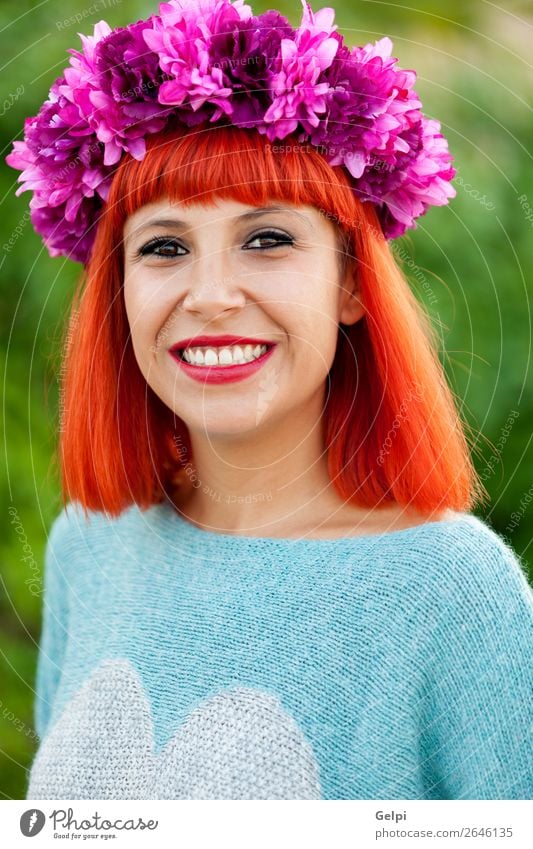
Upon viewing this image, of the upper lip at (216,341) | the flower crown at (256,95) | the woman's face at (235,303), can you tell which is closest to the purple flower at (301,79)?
the flower crown at (256,95)

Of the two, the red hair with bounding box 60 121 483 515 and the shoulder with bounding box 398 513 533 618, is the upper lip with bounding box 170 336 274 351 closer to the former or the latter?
the red hair with bounding box 60 121 483 515

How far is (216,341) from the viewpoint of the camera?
1.38m

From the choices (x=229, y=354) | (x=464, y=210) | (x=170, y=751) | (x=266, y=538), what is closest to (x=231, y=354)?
(x=229, y=354)

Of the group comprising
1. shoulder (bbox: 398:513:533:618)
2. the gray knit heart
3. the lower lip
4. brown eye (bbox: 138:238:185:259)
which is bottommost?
the gray knit heart

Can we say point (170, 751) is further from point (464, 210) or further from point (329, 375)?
point (464, 210)

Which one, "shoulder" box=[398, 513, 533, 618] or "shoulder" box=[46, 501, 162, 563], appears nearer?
"shoulder" box=[398, 513, 533, 618]

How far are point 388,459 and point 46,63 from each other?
3.80 ft

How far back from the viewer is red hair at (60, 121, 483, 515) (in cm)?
132

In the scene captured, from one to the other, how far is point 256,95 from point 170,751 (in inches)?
35.8

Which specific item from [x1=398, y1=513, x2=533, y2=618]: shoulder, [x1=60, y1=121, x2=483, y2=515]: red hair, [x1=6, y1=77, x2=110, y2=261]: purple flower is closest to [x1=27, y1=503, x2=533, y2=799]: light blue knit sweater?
[x1=398, y1=513, x2=533, y2=618]: shoulder

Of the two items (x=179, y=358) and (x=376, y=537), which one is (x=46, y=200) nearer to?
(x=179, y=358)

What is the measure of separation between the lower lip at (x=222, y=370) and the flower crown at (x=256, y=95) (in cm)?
28

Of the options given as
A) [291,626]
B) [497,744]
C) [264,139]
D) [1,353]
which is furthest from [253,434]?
[1,353]

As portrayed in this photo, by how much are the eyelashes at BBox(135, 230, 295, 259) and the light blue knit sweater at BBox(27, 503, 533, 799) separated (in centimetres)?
43
